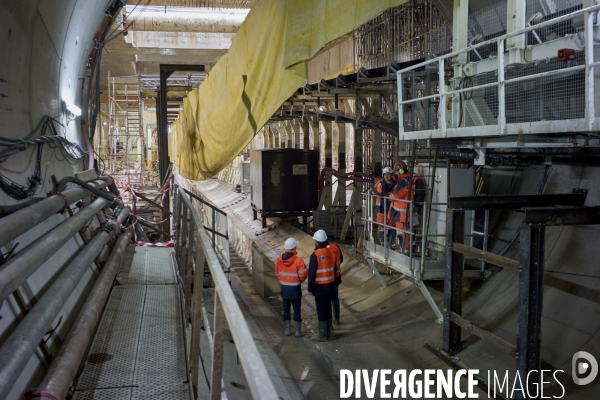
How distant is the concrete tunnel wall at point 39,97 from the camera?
3.54m

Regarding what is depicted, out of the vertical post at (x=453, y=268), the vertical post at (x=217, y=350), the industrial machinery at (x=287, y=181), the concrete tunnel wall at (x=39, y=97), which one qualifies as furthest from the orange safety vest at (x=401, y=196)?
the vertical post at (x=217, y=350)

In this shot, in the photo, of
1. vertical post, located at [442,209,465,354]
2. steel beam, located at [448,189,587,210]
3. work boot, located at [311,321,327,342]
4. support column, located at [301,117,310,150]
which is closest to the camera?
steel beam, located at [448,189,587,210]

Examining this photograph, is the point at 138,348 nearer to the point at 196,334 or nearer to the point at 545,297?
the point at 196,334

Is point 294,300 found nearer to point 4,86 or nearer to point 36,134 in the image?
point 36,134

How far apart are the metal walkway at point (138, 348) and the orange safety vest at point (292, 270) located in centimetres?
277

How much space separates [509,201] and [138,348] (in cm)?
513

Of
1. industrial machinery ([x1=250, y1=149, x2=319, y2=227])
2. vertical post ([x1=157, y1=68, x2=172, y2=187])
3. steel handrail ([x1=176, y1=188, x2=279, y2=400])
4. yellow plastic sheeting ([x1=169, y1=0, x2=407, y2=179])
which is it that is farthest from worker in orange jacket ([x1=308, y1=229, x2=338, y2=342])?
industrial machinery ([x1=250, y1=149, x2=319, y2=227])

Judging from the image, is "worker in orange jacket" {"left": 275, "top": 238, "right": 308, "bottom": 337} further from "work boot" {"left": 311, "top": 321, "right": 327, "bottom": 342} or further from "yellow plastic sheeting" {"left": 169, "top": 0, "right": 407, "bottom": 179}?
"yellow plastic sheeting" {"left": 169, "top": 0, "right": 407, "bottom": 179}

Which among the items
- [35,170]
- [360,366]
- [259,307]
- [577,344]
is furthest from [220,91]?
[259,307]

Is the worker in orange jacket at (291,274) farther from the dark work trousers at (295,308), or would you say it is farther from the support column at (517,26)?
the support column at (517,26)

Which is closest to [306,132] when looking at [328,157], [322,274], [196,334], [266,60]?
[328,157]

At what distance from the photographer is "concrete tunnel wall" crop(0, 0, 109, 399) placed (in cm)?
354

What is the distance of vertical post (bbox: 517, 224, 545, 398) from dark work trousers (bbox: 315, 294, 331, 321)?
A: 3356 mm

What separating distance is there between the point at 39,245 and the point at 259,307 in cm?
831
